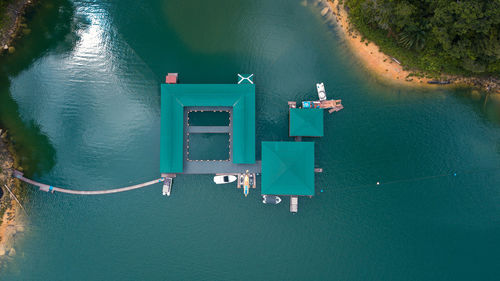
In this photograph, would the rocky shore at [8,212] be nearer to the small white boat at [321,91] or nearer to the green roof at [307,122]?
the green roof at [307,122]

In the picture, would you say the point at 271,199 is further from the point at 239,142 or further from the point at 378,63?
the point at 378,63

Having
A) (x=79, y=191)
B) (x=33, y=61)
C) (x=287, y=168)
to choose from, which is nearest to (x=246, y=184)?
(x=287, y=168)

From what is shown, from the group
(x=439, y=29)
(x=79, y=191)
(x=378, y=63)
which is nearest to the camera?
(x=439, y=29)

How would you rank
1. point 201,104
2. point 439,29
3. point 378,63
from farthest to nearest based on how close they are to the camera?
point 378,63 < point 201,104 < point 439,29

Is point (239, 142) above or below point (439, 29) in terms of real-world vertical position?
below

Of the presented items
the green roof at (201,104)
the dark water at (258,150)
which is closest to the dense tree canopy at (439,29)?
the dark water at (258,150)

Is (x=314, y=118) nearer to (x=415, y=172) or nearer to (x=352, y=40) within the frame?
(x=352, y=40)

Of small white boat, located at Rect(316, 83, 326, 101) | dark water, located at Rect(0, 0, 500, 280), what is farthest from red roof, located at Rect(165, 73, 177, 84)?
small white boat, located at Rect(316, 83, 326, 101)

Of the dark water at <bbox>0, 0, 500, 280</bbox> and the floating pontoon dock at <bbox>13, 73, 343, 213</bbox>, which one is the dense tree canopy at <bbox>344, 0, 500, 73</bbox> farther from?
the floating pontoon dock at <bbox>13, 73, 343, 213</bbox>

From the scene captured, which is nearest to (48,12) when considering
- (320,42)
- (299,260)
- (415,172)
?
(320,42)
